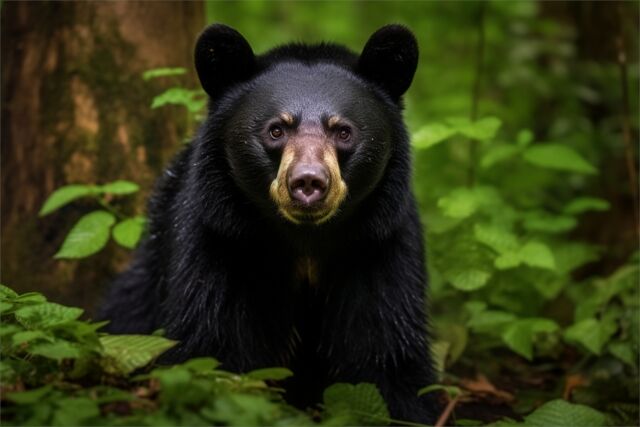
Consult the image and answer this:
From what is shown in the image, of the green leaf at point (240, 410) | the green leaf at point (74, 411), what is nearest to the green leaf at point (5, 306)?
the green leaf at point (74, 411)

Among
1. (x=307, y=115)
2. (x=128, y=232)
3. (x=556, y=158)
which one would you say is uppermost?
(x=307, y=115)

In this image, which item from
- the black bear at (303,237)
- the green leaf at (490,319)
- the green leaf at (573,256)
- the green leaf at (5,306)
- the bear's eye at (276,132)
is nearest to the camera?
the green leaf at (5,306)

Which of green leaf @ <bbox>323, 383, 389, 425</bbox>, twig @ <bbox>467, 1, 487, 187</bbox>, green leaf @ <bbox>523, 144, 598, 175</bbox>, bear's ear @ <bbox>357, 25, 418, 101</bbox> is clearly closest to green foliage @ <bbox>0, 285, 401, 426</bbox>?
green leaf @ <bbox>323, 383, 389, 425</bbox>

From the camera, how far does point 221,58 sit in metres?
4.90

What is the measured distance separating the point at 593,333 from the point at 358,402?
2.31 m

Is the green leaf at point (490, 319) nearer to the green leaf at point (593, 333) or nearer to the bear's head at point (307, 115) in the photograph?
the green leaf at point (593, 333)

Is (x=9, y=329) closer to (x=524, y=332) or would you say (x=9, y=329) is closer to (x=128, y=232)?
(x=128, y=232)

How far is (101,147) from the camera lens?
6.29m

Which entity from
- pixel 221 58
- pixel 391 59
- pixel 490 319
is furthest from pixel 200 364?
pixel 490 319

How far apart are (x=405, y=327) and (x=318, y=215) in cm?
104

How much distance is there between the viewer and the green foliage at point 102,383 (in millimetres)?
2971

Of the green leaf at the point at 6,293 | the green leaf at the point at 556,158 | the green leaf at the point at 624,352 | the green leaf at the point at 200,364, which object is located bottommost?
the green leaf at the point at 624,352

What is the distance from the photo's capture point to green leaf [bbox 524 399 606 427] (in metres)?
4.19

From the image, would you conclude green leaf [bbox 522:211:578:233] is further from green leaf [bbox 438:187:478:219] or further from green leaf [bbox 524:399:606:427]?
green leaf [bbox 524:399:606:427]
